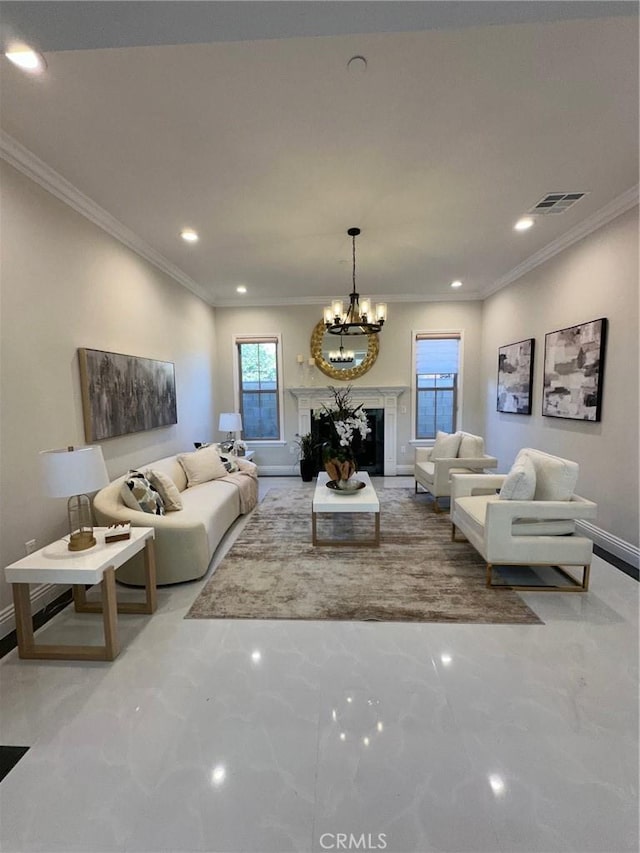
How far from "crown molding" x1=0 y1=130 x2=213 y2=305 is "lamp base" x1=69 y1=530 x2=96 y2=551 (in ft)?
7.80

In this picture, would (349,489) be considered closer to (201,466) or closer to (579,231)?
(201,466)

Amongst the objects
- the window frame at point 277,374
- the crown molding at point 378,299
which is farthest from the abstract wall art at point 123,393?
the crown molding at point 378,299

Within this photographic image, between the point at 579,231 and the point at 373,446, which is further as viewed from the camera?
the point at 373,446

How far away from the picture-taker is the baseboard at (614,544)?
3.01 m

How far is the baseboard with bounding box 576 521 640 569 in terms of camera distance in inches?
119

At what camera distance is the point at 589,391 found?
136 inches

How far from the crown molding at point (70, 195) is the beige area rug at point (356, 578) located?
3.14 metres

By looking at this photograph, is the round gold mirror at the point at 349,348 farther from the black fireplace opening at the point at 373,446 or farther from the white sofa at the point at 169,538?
the white sofa at the point at 169,538

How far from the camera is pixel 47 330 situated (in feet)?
8.50

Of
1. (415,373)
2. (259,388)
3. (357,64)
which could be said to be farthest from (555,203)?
(259,388)

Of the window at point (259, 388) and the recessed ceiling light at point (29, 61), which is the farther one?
the window at point (259, 388)

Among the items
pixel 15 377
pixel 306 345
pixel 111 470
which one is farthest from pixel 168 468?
pixel 306 345

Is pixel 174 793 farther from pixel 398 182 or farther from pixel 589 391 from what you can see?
pixel 589 391

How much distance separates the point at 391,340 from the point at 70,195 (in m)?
4.63
